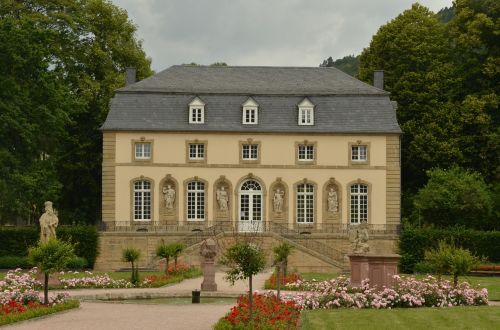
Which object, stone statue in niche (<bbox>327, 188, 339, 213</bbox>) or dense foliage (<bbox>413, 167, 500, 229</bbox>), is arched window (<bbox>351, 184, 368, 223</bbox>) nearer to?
stone statue in niche (<bbox>327, 188, 339, 213</bbox>)

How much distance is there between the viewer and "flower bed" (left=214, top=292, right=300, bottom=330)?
19453mm

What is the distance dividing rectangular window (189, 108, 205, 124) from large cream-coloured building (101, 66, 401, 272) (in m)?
0.05

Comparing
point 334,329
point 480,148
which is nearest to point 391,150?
point 480,148

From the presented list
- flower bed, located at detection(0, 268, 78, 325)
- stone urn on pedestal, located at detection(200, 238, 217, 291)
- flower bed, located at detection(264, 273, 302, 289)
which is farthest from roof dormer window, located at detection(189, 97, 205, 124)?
flower bed, located at detection(0, 268, 78, 325)

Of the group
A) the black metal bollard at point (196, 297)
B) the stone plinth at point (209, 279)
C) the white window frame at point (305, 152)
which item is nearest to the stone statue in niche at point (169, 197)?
the white window frame at point (305, 152)

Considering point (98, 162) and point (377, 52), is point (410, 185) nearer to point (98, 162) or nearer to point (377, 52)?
point (377, 52)

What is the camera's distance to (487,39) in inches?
2186

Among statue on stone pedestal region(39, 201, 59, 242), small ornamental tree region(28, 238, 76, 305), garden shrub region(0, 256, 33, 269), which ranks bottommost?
garden shrub region(0, 256, 33, 269)

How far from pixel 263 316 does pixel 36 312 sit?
5.44 m

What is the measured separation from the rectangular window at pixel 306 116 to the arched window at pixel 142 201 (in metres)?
8.08

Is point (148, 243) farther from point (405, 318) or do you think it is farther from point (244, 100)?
point (405, 318)

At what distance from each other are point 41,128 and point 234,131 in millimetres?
9525

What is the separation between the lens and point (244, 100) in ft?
170

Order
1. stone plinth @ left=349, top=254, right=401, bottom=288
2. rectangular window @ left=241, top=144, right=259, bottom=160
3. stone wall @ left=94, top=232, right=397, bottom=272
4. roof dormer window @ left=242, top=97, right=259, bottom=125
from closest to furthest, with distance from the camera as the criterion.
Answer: stone plinth @ left=349, top=254, right=401, bottom=288, stone wall @ left=94, top=232, right=397, bottom=272, rectangular window @ left=241, top=144, right=259, bottom=160, roof dormer window @ left=242, top=97, right=259, bottom=125
